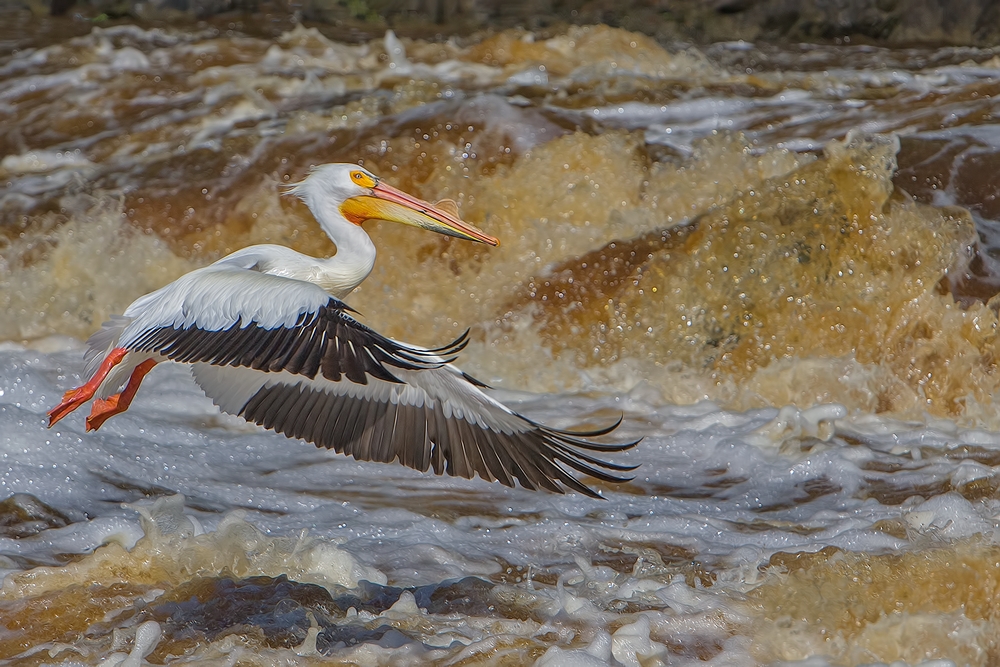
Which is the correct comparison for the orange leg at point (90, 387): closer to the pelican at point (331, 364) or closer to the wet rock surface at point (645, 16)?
the pelican at point (331, 364)

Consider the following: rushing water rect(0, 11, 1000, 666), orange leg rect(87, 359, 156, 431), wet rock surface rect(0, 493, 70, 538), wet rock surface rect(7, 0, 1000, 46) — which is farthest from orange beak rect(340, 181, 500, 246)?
wet rock surface rect(7, 0, 1000, 46)

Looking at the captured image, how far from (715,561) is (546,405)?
2300 millimetres

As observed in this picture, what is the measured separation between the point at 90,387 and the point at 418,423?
120 cm

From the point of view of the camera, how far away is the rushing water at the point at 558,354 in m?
4.34

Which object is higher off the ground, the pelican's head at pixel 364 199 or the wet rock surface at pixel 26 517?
the pelican's head at pixel 364 199

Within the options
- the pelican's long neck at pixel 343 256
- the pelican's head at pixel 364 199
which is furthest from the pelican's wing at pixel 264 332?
the pelican's head at pixel 364 199

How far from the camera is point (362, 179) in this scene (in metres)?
5.00

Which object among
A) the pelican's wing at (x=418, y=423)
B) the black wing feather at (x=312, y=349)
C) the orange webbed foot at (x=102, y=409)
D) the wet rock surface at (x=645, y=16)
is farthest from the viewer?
the wet rock surface at (x=645, y=16)

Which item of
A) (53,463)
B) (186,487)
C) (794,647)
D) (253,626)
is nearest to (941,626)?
(794,647)

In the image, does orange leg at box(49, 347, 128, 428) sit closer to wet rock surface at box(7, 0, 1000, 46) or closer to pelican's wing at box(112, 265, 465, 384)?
pelican's wing at box(112, 265, 465, 384)

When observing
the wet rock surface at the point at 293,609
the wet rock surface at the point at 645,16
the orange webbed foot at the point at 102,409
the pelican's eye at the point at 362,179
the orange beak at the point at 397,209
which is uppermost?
the wet rock surface at the point at 645,16

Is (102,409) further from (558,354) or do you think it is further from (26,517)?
(558,354)

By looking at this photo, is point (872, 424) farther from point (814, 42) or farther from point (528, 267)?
point (814, 42)

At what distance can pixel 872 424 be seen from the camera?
263 inches
